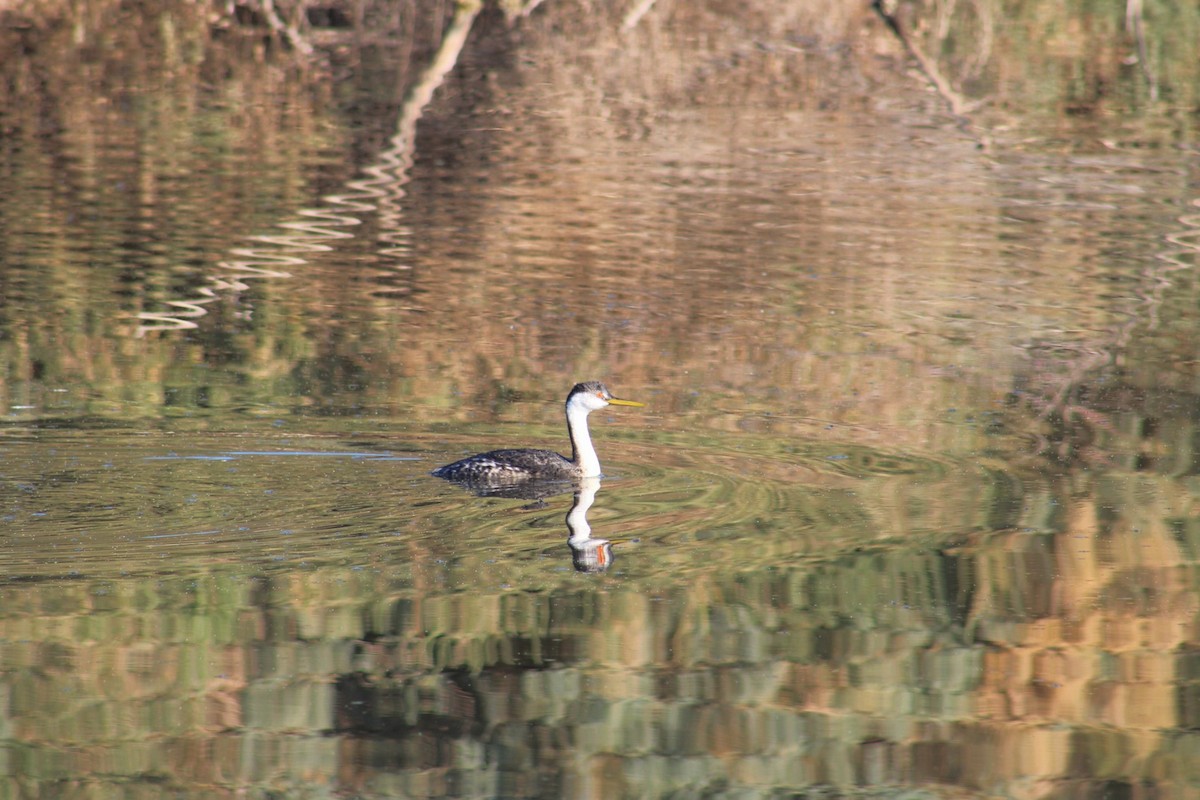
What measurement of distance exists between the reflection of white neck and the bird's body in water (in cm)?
12

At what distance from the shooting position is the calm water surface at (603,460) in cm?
681

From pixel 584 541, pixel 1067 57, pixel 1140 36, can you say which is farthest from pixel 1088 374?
pixel 1067 57

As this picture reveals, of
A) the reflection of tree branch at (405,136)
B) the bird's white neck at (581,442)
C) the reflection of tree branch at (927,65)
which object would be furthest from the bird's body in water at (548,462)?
the reflection of tree branch at (927,65)

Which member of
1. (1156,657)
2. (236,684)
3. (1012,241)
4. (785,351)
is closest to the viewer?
(236,684)

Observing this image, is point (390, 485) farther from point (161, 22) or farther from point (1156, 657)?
point (161, 22)

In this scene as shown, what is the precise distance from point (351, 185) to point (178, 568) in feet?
38.1

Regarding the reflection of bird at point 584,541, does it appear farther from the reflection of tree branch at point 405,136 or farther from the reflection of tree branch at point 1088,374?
the reflection of tree branch at point 405,136

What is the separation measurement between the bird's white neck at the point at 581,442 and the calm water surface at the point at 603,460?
7.8 inches

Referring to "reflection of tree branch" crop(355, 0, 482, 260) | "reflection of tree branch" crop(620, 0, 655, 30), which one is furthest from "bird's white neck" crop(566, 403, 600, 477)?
"reflection of tree branch" crop(620, 0, 655, 30)

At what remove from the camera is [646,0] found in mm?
25266

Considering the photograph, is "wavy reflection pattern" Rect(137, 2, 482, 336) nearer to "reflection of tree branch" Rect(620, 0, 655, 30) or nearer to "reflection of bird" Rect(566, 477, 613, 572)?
"reflection of tree branch" Rect(620, 0, 655, 30)

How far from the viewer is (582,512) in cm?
955

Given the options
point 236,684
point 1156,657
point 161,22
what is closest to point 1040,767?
point 1156,657

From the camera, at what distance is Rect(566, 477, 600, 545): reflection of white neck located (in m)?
9.06
